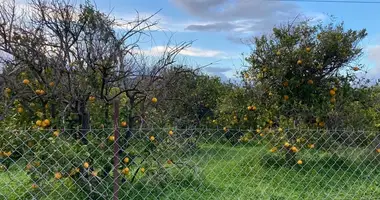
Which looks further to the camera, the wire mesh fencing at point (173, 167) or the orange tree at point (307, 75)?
the orange tree at point (307, 75)

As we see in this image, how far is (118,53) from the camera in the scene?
3.67 meters

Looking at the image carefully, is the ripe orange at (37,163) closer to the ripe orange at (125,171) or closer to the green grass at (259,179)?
the green grass at (259,179)

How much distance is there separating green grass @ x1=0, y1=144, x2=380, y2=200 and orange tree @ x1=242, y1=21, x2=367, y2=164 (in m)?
0.44

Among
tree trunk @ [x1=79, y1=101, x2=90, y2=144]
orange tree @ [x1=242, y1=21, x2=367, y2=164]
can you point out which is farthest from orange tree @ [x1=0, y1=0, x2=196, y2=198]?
orange tree @ [x1=242, y1=21, x2=367, y2=164]

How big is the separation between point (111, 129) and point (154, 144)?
549 millimetres

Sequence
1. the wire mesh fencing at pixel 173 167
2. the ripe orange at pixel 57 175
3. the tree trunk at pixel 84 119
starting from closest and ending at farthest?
the ripe orange at pixel 57 175 → the wire mesh fencing at pixel 173 167 → the tree trunk at pixel 84 119

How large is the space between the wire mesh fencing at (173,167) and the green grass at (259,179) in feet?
0.04

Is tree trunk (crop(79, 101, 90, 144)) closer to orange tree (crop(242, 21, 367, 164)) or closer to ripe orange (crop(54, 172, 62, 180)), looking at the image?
ripe orange (crop(54, 172, 62, 180))

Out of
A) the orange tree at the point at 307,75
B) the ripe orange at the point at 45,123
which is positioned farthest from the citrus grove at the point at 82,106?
the orange tree at the point at 307,75

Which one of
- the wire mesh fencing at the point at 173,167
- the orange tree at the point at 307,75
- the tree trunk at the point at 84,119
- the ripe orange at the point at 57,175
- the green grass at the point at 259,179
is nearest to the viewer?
the ripe orange at the point at 57,175

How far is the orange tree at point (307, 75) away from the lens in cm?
543

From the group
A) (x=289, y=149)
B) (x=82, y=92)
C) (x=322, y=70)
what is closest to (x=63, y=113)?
(x=82, y=92)

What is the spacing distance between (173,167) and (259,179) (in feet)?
4.50

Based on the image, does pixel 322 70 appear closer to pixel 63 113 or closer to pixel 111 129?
pixel 111 129
